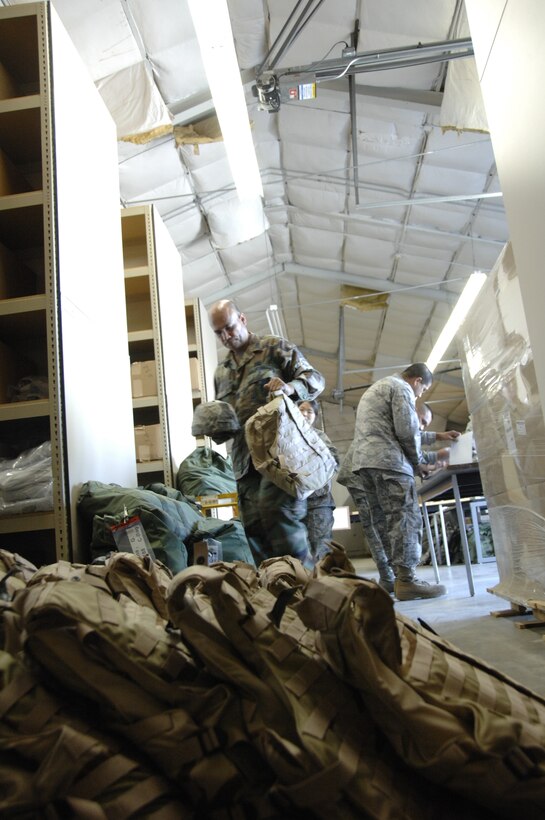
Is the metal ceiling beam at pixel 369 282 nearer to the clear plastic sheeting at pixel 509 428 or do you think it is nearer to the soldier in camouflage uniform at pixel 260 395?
A: the clear plastic sheeting at pixel 509 428

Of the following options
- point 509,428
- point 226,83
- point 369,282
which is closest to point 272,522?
point 509,428

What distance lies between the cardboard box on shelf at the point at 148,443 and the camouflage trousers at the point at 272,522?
54.2 inches

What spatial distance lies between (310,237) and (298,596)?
862 cm

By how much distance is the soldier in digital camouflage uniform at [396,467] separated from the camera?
438cm

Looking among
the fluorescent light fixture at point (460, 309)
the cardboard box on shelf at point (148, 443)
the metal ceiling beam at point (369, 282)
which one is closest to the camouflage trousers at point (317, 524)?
the cardboard box on shelf at point (148, 443)

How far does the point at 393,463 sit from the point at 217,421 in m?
1.56

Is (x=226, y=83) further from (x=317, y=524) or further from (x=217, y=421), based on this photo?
(x=317, y=524)

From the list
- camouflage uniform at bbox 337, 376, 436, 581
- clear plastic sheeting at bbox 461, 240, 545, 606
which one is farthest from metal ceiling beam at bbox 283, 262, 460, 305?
clear plastic sheeting at bbox 461, 240, 545, 606

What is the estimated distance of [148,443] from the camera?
445 centimetres

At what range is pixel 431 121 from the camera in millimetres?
6301

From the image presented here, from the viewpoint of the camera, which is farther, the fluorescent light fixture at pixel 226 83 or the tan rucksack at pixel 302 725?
the fluorescent light fixture at pixel 226 83

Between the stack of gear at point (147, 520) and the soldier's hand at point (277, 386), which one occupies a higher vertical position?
the soldier's hand at point (277, 386)

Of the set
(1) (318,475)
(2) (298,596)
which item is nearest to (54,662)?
(2) (298,596)

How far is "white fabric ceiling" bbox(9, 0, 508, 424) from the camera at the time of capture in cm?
523
